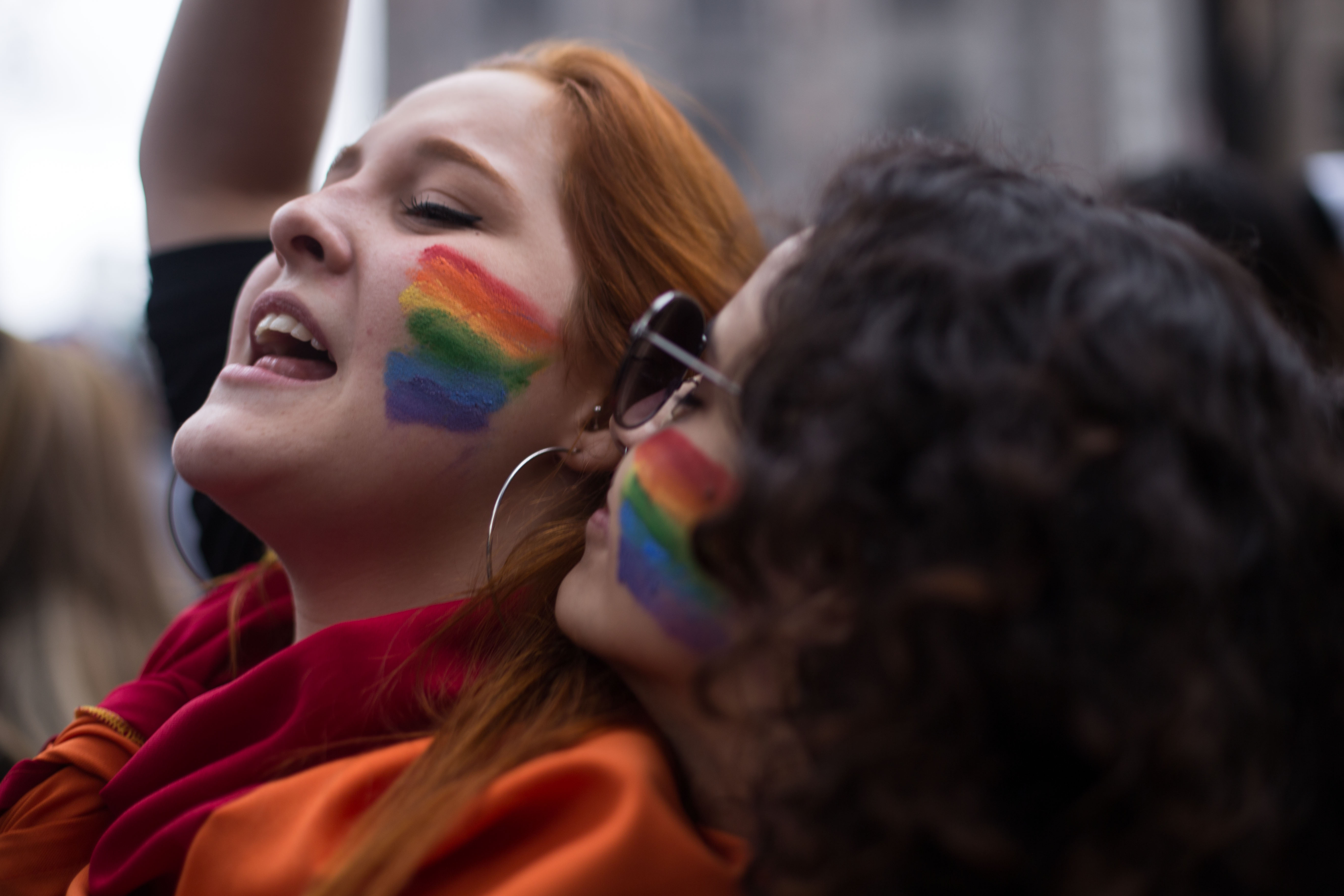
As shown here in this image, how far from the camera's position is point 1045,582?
0.99 metres

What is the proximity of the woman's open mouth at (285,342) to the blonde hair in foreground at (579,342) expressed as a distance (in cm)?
42

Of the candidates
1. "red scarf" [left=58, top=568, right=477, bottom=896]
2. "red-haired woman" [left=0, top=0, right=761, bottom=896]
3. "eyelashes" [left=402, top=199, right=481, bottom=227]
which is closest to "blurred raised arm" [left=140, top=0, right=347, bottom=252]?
"red-haired woman" [left=0, top=0, right=761, bottom=896]

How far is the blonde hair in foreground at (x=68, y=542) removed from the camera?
2.42 metres

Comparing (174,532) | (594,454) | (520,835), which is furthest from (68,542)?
(520,835)

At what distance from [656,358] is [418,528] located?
0.49 m

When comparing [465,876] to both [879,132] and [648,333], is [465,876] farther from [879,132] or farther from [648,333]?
[879,132]

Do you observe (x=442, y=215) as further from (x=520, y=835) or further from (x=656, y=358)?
(x=520, y=835)

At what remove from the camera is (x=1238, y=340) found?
1.11m

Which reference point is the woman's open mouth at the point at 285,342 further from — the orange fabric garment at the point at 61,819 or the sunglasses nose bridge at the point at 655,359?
the orange fabric garment at the point at 61,819

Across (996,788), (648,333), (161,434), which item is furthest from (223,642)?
(161,434)

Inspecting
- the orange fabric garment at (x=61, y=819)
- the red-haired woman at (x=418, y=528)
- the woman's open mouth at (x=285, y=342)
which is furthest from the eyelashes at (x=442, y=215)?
the orange fabric garment at (x=61, y=819)

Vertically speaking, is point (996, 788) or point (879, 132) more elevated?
point (879, 132)

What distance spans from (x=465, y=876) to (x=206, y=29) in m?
1.75

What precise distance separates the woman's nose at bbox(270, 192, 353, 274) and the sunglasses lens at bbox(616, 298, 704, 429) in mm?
518
